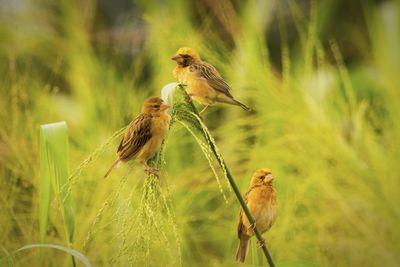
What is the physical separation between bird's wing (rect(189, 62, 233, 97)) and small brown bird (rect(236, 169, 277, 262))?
0.16 m

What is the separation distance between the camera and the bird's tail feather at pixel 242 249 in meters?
1.53

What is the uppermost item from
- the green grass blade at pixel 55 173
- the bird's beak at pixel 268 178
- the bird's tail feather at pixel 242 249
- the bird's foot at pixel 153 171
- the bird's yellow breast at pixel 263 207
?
the green grass blade at pixel 55 173

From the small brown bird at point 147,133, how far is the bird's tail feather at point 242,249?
0.36m

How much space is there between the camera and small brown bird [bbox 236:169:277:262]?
1429 mm

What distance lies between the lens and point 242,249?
1.55 metres

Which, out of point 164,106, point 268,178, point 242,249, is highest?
point 164,106

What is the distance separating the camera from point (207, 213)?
249 cm

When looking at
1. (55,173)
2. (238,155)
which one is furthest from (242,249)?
(238,155)

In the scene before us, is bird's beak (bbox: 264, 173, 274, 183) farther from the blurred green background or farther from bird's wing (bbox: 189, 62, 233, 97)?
the blurred green background

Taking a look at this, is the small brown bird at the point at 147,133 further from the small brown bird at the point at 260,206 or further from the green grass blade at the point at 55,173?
the small brown bird at the point at 260,206

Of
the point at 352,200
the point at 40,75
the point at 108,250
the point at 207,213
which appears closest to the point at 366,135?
the point at 352,200

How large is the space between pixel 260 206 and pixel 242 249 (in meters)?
0.14

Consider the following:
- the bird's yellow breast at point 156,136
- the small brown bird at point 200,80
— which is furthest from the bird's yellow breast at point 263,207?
the bird's yellow breast at point 156,136

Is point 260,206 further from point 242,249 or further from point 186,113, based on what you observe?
point 186,113
